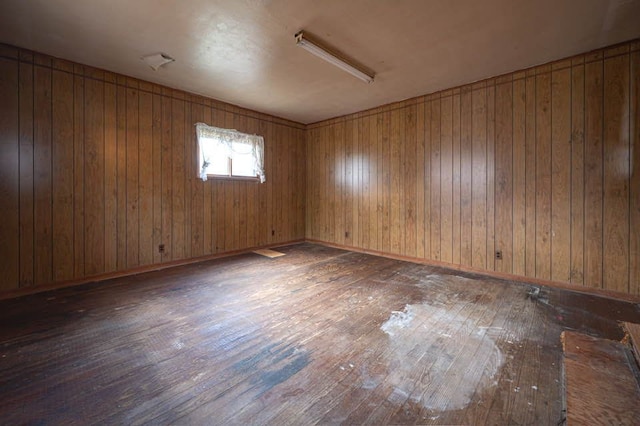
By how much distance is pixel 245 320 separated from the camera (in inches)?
89.5

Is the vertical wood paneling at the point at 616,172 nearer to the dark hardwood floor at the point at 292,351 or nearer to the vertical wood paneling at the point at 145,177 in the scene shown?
the dark hardwood floor at the point at 292,351

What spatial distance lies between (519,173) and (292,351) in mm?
3372

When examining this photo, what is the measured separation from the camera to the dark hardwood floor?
1330 millimetres

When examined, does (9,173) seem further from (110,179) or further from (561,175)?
(561,175)

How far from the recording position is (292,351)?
1823mm

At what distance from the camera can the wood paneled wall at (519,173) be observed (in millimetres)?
2779

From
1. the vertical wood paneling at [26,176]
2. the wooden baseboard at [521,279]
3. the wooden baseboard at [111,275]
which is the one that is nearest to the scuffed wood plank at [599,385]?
the wooden baseboard at [521,279]

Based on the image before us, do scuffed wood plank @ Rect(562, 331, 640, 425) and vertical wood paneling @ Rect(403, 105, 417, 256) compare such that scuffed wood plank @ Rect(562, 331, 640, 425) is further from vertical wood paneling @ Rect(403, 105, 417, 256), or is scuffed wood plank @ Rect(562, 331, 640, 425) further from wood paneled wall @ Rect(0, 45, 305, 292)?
wood paneled wall @ Rect(0, 45, 305, 292)

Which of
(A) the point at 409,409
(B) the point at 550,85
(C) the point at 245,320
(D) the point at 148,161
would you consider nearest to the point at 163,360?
(C) the point at 245,320

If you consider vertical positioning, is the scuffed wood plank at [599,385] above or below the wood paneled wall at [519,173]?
below

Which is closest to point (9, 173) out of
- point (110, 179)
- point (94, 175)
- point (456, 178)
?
point (94, 175)

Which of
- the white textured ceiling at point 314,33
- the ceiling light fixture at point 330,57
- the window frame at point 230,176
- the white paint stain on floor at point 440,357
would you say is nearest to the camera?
the white paint stain on floor at point 440,357

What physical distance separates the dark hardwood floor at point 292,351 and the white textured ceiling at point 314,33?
2.56 metres

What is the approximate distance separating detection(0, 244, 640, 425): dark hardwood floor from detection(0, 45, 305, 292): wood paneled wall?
56cm
